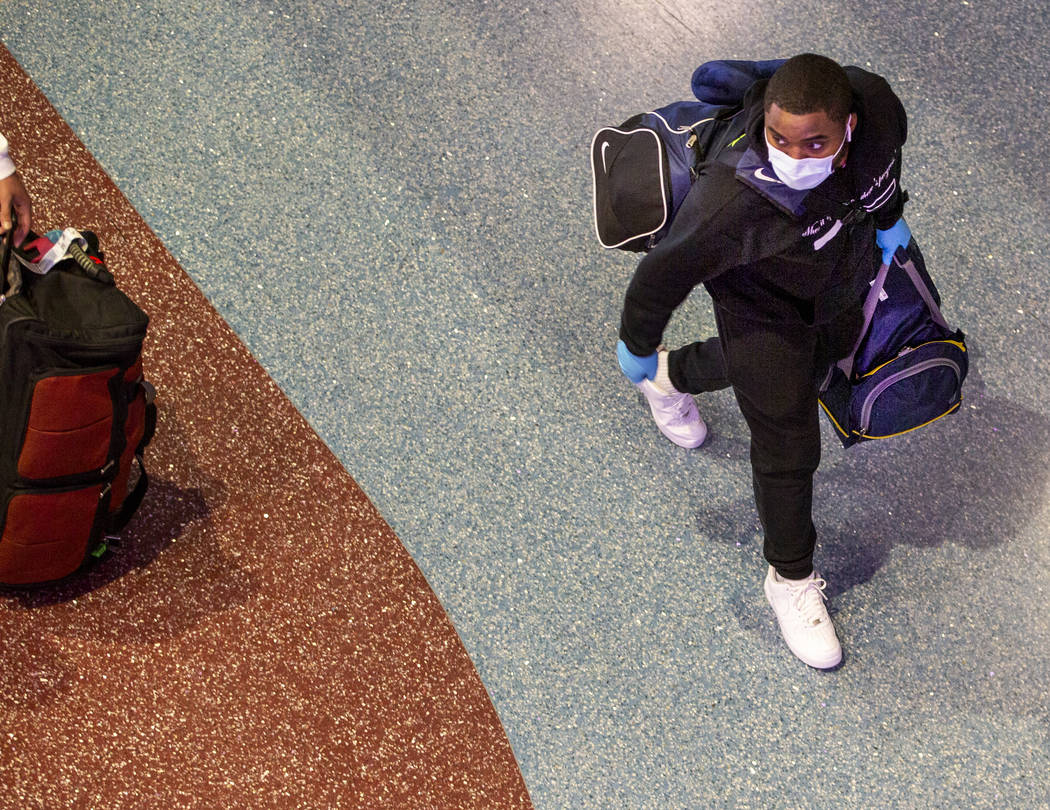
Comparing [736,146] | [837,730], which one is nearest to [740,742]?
[837,730]

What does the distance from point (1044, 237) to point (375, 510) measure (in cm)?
190

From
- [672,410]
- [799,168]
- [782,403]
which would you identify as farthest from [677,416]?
[799,168]

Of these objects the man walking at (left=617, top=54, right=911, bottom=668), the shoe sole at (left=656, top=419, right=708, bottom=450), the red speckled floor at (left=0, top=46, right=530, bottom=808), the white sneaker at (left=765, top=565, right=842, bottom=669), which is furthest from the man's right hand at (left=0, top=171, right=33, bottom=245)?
the white sneaker at (left=765, top=565, right=842, bottom=669)

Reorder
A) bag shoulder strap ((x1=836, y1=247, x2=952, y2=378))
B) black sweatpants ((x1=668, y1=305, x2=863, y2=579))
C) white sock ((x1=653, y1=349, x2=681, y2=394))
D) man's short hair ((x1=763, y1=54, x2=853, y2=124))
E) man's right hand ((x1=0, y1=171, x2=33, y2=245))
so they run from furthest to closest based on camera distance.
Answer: white sock ((x1=653, y1=349, x2=681, y2=394)) < bag shoulder strap ((x1=836, y1=247, x2=952, y2=378)) < black sweatpants ((x1=668, y1=305, x2=863, y2=579)) < man's right hand ((x1=0, y1=171, x2=33, y2=245)) < man's short hair ((x1=763, y1=54, x2=853, y2=124))

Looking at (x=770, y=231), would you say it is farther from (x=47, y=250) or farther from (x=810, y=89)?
(x=47, y=250)

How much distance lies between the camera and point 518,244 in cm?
253

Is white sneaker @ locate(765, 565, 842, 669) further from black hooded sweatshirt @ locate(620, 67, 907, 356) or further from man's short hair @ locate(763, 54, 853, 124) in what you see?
man's short hair @ locate(763, 54, 853, 124)

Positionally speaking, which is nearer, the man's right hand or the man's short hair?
the man's short hair

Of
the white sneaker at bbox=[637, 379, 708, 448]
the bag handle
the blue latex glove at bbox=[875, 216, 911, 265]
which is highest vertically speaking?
the bag handle

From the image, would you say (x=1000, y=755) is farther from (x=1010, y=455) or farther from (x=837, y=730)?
(x=1010, y=455)

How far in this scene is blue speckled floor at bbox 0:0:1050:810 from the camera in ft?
7.29

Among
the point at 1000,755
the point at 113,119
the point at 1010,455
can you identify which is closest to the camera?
the point at 1000,755

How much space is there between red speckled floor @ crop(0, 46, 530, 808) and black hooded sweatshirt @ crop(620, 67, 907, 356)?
3.16 feet

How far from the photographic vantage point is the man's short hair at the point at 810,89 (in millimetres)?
1528
